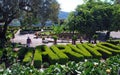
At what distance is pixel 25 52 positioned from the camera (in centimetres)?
2908

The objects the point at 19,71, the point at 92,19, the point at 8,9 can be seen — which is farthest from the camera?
the point at 92,19

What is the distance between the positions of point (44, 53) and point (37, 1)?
16907 mm

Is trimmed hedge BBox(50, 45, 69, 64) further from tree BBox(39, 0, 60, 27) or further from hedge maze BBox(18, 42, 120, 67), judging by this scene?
tree BBox(39, 0, 60, 27)

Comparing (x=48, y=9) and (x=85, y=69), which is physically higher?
(x=48, y=9)

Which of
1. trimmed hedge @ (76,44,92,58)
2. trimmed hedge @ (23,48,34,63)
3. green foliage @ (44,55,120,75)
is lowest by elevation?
trimmed hedge @ (23,48,34,63)

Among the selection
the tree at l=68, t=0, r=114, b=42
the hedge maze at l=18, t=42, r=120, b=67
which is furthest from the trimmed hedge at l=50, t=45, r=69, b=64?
the tree at l=68, t=0, r=114, b=42

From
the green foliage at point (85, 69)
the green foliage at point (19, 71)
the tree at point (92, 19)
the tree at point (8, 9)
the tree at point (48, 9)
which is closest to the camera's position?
the green foliage at point (19, 71)

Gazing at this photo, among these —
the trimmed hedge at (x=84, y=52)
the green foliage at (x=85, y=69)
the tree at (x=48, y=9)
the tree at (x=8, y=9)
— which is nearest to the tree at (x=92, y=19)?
the tree at (x=48, y=9)

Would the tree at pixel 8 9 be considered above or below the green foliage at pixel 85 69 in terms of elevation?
above

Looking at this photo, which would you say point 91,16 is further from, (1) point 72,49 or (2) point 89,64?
(2) point 89,64

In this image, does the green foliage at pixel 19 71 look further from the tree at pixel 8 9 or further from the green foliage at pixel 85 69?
the tree at pixel 8 9

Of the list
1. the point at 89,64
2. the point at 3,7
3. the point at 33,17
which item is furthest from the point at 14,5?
the point at 89,64

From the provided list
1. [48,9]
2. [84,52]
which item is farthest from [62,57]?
[48,9]

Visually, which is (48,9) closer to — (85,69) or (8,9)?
(8,9)
